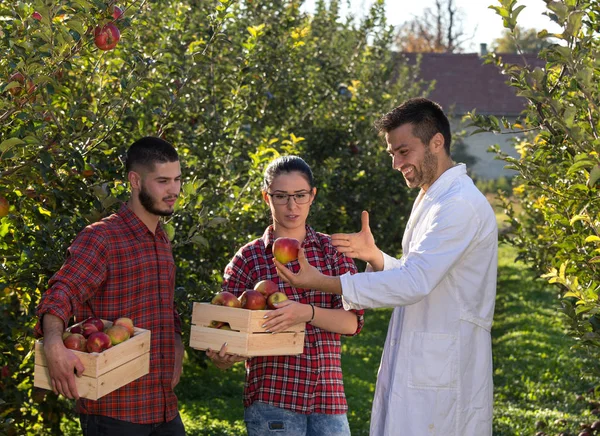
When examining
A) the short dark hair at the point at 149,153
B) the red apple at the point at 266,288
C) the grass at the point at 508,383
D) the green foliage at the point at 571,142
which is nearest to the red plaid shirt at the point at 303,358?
the red apple at the point at 266,288

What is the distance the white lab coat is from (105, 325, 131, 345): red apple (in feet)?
2.43

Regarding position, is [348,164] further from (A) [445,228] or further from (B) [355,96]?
(A) [445,228]

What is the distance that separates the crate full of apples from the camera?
2939 mm

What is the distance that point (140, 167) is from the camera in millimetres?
3186

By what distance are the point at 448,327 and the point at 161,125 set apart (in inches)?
81.6

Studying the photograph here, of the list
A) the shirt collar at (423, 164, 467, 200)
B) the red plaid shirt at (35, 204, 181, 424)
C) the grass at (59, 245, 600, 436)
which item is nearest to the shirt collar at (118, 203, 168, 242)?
the red plaid shirt at (35, 204, 181, 424)

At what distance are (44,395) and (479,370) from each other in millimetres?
2370

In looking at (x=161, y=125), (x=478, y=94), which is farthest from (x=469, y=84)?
(x=161, y=125)

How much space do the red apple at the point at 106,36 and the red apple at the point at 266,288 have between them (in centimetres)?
112

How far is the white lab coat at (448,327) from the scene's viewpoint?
2.93 metres

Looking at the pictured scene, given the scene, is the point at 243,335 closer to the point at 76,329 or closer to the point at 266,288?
the point at 266,288

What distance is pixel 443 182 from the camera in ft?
10.2

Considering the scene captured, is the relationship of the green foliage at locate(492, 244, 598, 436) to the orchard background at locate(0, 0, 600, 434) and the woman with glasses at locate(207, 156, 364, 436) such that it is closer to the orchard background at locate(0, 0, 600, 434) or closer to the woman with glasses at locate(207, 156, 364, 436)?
the orchard background at locate(0, 0, 600, 434)

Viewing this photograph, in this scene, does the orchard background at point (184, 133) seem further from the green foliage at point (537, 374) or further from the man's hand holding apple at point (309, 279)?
the green foliage at point (537, 374)
